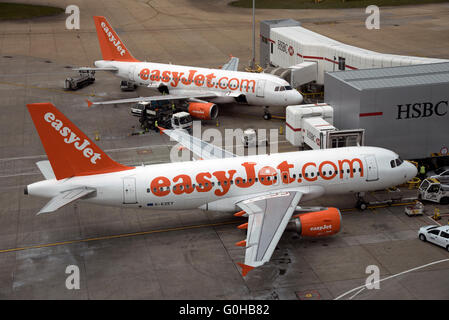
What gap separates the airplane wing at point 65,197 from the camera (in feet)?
111

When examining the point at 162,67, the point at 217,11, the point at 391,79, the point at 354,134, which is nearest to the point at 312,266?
the point at 354,134

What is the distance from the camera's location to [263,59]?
79438 millimetres

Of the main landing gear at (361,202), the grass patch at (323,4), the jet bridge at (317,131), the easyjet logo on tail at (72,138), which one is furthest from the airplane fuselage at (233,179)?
the grass patch at (323,4)

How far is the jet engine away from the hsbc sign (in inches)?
505

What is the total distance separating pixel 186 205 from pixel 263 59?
146ft

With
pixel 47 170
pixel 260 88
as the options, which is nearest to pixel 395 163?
pixel 260 88

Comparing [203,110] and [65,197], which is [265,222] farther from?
[203,110]

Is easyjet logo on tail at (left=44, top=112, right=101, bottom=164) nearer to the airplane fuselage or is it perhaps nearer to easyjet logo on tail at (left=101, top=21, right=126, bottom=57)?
the airplane fuselage

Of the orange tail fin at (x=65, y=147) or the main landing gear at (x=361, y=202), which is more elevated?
the orange tail fin at (x=65, y=147)

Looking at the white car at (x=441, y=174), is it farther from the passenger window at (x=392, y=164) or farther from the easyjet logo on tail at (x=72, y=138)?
the easyjet logo on tail at (x=72, y=138)

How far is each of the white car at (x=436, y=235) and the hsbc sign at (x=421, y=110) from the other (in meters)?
11.1

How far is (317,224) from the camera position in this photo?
3653cm

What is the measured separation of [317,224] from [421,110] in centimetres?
1520
